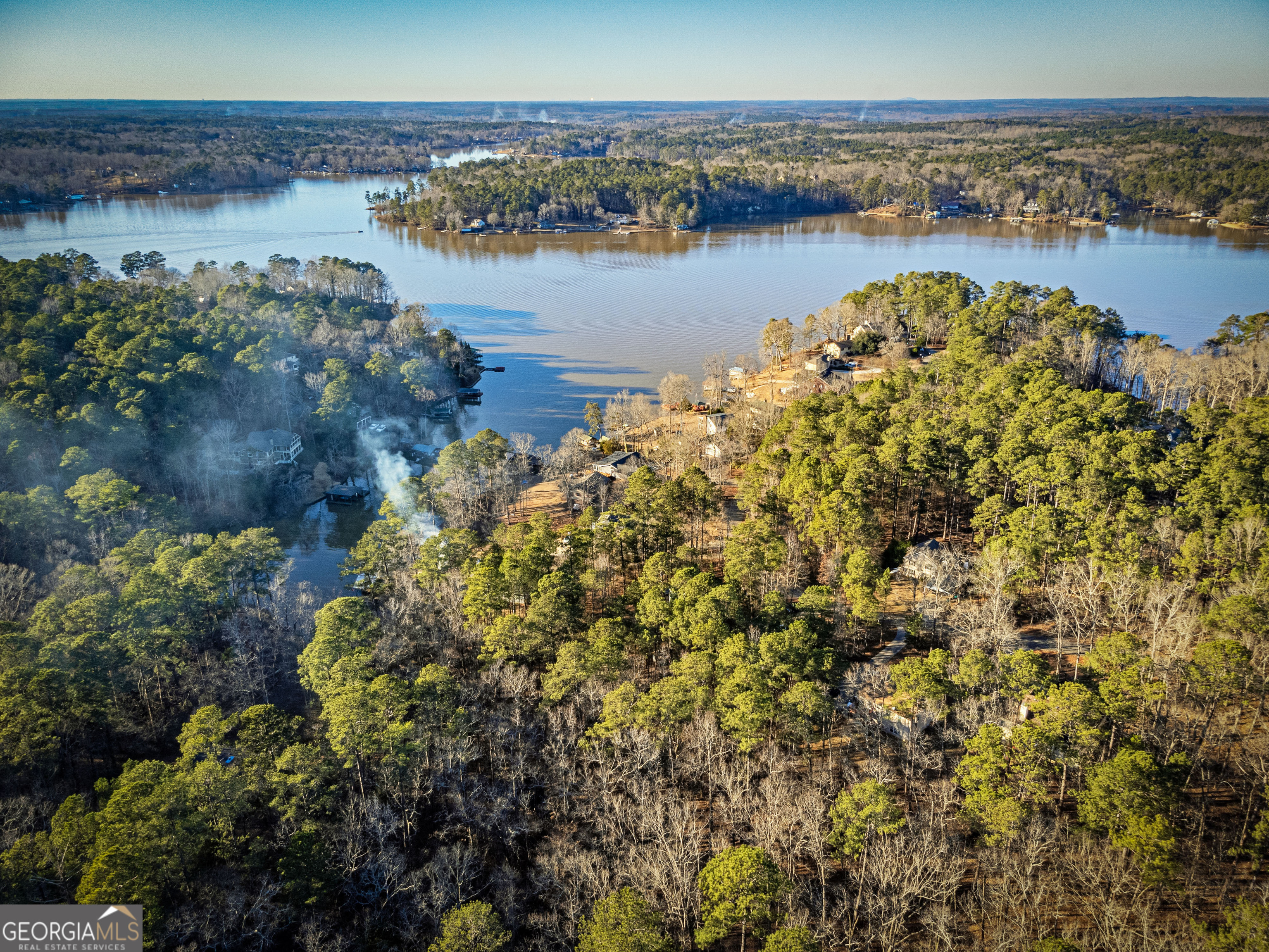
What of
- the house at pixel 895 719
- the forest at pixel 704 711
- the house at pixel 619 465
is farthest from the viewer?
the house at pixel 619 465

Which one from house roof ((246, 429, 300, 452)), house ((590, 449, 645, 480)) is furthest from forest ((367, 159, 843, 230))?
house ((590, 449, 645, 480))

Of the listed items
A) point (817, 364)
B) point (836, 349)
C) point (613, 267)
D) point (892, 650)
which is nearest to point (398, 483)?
point (892, 650)

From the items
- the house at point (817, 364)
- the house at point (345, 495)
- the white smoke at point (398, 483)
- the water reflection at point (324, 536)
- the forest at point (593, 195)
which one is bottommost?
the water reflection at point (324, 536)

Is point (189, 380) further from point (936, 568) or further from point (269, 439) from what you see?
point (936, 568)

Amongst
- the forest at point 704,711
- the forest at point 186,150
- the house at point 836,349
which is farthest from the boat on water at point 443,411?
the forest at point 186,150

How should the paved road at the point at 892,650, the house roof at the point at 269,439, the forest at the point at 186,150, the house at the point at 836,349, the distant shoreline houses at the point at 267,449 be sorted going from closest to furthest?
the paved road at the point at 892,650
the distant shoreline houses at the point at 267,449
the house roof at the point at 269,439
the house at the point at 836,349
the forest at the point at 186,150

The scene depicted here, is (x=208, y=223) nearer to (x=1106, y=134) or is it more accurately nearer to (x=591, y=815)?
(x=591, y=815)

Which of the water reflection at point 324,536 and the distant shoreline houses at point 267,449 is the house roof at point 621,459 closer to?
the water reflection at point 324,536

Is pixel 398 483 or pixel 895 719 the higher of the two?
pixel 398 483
